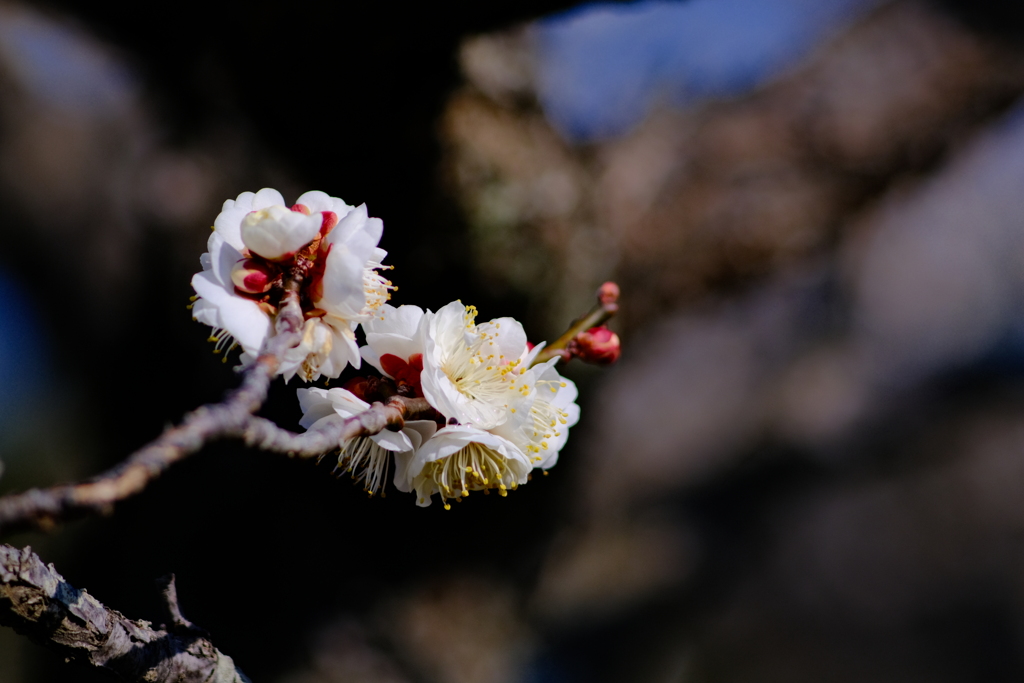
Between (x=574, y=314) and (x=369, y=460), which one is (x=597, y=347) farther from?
(x=574, y=314)

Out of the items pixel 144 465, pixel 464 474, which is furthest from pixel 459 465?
pixel 144 465

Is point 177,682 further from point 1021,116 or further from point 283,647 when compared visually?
point 1021,116

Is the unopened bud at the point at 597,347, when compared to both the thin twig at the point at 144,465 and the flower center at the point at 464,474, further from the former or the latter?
the thin twig at the point at 144,465

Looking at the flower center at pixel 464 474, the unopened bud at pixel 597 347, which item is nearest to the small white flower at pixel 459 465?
the flower center at pixel 464 474

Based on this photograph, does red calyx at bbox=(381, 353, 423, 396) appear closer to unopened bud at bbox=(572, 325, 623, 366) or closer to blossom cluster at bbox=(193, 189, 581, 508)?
blossom cluster at bbox=(193, 189, 581, 508)

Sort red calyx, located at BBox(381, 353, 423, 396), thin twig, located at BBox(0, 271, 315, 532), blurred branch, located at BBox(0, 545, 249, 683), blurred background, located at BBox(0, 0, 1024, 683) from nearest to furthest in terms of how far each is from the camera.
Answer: thin twig, located at BBox(0, 271, 315, 532) → blurred branch, located at BBox(0, 545, 249, 683) → red calyx, located at BBox(381, 353, 423, 396) → blurred background, located at BBox(0, 0, 1024, 683)

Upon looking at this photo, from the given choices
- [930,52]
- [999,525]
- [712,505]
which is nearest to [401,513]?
[712,505]

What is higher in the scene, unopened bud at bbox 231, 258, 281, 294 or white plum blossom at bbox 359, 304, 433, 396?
white plum blossom at bbox 359, 304, 433, 396

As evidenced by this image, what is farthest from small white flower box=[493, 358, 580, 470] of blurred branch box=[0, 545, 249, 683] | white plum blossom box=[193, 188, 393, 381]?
blurred branch box=[0, 545, 249, 683]
